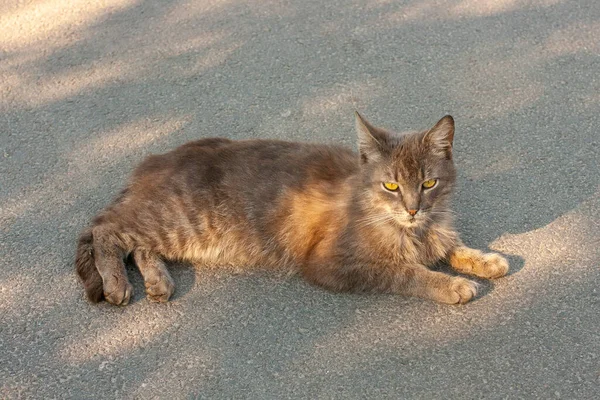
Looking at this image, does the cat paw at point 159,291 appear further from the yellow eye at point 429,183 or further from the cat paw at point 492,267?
the cat paw at point 492,267

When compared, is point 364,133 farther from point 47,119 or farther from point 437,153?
point 47,119

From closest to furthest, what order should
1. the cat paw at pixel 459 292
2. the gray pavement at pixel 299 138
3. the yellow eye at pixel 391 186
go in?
the gray pavement at pixel 299 138 < the cat paw at pixel 459 292 < the yellow eye at pixel 391 186

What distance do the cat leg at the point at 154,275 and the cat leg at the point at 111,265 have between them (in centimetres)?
10

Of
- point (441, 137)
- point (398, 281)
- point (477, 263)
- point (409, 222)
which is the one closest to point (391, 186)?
point (409, 222)

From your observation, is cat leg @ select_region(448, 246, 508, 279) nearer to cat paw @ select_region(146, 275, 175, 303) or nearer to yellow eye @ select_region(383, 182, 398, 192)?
yellow eye @ select_region(383, 182, 398, 192)

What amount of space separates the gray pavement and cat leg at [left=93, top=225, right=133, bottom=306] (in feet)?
0.31

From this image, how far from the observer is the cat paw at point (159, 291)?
14.5 ft

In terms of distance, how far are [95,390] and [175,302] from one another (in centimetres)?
73

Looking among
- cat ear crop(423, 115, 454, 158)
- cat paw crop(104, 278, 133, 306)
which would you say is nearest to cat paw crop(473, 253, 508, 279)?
cat ear crop(423, 115, 454, 158)

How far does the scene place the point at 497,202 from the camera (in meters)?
5.08

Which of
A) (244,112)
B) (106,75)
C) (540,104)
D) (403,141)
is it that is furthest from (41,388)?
(540,104)

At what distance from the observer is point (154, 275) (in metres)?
4.50

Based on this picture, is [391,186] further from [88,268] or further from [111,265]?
[88,268]

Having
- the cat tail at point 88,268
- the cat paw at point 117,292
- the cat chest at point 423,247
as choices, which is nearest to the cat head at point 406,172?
the cat chest at point 423,247
